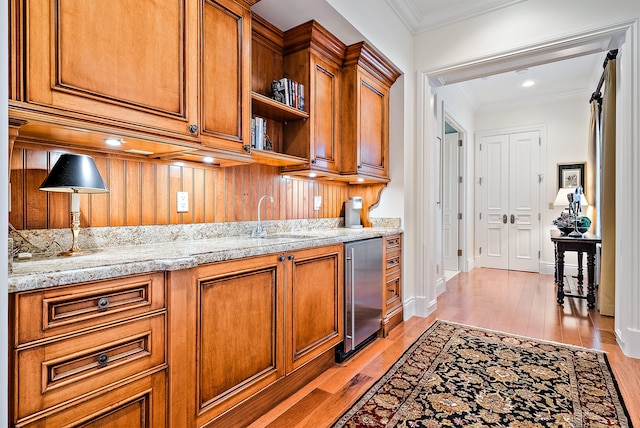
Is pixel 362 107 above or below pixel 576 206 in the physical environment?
above

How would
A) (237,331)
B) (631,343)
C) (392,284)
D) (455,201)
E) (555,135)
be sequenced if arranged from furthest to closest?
(455,201) → (555,135) → (392,284) → (631,343) → (237,331)

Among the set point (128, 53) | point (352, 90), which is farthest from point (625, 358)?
point (128, 53)

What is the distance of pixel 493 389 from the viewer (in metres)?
1.99

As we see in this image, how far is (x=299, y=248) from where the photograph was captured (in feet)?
6.25

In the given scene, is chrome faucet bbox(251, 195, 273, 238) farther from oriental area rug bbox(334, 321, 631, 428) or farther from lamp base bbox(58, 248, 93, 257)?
oriental area rug bbox(334, 321, 631, 428)

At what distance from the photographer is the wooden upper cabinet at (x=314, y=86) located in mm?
2471

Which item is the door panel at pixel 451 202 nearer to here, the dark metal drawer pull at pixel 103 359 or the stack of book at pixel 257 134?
the stack of book at pixel 257 134

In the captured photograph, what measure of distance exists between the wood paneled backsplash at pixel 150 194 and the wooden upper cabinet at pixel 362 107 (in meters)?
0.54

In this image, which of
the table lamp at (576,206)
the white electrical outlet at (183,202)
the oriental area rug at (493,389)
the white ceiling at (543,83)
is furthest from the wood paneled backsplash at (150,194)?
the white ceiling at (543,83)

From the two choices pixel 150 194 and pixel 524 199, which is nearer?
pixel 150 194

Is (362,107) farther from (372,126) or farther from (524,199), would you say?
(524,199)

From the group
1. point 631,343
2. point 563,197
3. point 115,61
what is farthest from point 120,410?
point 563,197

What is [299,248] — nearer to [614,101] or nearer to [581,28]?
[581,28]

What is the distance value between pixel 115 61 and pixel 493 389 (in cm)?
256
